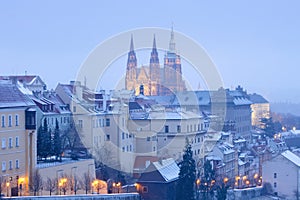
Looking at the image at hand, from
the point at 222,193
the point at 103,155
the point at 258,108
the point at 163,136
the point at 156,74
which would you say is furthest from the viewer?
the point at 156,74

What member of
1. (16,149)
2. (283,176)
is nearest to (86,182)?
(16,149)

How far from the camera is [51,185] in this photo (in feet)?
63.0

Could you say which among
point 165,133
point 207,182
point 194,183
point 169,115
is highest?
point 169,115

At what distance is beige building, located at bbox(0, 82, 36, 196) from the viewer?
61.7 feet

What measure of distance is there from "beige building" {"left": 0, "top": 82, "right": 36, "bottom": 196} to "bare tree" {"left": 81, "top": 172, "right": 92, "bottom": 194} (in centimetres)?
174

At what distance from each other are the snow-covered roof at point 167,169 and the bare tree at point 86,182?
2.39 m

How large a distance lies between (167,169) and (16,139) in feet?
19.3

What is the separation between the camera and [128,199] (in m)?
20.5

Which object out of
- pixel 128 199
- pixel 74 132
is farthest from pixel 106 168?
pixel 128 199

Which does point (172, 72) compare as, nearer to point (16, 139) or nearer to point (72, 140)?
point (72, 140)

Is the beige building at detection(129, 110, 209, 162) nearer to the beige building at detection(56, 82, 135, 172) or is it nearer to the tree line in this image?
the beige building at detection(56, 82, 135, 172)

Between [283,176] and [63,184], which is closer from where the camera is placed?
[63,184]

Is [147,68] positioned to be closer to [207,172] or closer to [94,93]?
[94,93]

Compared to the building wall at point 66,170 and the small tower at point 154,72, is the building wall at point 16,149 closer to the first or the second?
the building wall at point 66,170
